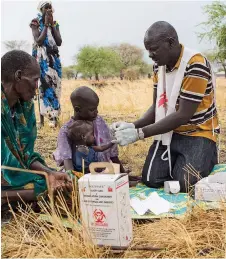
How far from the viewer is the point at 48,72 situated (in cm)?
707

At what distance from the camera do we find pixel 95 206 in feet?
7.93

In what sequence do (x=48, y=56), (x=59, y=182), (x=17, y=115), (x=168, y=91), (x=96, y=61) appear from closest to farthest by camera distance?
1. (x=59, y=182)
2. (x=17, y=115)
3. (x=168, y=91)
4. (x=48, y=56)
5. (x=96, y=61)

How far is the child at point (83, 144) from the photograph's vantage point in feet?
12.4

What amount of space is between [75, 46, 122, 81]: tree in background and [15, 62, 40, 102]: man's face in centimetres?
3204

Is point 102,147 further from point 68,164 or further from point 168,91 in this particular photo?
point 168,91

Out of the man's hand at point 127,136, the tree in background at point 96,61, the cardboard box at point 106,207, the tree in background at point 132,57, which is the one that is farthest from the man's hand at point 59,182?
the tree in background at point 132,57

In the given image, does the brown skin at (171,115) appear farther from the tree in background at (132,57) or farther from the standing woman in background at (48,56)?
the tree in background at (132,57)

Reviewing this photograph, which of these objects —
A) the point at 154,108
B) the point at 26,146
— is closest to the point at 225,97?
the point at 154,108

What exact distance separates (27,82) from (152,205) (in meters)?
1.15

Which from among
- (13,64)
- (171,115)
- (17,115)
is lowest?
(171,115)

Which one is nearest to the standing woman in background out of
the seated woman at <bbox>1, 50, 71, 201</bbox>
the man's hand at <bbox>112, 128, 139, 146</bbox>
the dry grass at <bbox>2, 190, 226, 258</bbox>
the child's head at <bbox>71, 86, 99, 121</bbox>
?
the child's head at <bbox>71, 86, 99, 121</bbox>

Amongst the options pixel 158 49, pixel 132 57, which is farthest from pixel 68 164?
pixel 132 57

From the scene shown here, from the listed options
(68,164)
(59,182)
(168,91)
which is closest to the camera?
(59,182)

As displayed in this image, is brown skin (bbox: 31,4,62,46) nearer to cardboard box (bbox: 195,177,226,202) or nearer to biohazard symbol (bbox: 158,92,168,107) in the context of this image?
biohazard symbol (bbox: 158,92,168,107)
